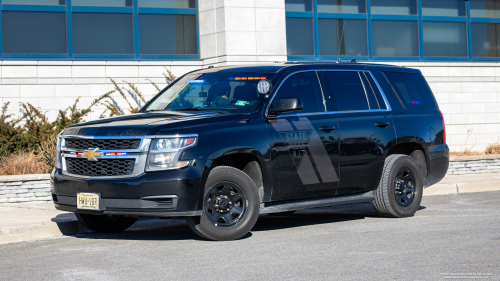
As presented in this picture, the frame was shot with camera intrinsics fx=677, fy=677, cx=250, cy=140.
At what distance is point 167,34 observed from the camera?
16641 mm

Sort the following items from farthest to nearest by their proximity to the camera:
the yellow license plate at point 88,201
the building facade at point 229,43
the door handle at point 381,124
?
the building facade at point 229,43 → the door handle at point 381,124 → the yellow license plate at point 88,201

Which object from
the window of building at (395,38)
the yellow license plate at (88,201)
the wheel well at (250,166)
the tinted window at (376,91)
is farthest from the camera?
the window of building at (395,38)

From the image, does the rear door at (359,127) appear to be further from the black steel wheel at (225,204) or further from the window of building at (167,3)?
the window of building at (167,3)

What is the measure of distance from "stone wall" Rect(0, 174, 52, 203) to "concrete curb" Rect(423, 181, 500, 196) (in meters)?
6.81

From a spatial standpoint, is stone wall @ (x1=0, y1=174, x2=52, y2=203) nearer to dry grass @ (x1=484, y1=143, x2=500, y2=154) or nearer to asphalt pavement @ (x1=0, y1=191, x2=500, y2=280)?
asphalt pavement @ (x1=0, y1=191, x2=500, y2=280)

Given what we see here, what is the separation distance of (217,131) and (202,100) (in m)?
1.02

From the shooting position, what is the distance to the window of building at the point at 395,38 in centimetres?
1875

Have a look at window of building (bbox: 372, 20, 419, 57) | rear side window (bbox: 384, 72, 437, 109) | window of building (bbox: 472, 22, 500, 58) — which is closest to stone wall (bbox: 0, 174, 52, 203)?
rear side window (bbox: 384, 72, 437, 109)

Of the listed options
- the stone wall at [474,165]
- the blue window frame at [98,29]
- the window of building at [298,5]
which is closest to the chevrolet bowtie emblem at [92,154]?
the blue window frame at [98,29]

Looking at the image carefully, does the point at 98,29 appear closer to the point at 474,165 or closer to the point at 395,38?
the point at 395,38

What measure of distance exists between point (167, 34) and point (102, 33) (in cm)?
159

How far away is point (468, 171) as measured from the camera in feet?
49.8

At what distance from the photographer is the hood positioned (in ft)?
22.8

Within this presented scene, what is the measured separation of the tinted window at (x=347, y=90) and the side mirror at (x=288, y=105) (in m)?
0.93
